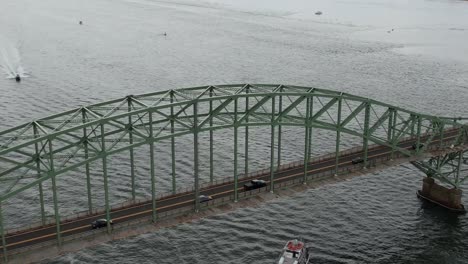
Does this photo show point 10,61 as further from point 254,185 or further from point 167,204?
point 254,185

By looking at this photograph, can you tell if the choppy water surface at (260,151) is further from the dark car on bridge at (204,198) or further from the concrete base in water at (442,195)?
the dark car on bridge at (204,198)

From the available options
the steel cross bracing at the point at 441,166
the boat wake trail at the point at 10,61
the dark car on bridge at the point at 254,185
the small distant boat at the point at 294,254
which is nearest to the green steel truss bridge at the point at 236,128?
the steel cross bracing at the point at 441,166

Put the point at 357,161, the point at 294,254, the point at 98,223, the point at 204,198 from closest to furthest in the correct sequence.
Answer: the point at 98,223, the point at 294,254, the point at 204,198, the point at 357,161

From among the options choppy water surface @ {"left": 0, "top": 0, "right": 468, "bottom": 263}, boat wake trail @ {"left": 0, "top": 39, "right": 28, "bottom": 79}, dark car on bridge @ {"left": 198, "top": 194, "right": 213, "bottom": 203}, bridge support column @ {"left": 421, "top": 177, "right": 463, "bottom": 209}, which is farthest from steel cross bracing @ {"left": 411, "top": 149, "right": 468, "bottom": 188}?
boat wake trail @ {"left": 0, "top": 39, "right": 28, "bottom": 79}

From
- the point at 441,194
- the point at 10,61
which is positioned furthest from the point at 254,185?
the point at 10,61

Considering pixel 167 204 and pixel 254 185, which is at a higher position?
pixel 254 185

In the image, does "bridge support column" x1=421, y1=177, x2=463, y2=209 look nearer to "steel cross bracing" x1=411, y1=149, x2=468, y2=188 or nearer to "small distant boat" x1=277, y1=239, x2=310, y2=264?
"steel cross bracing" x1=411, y1=149, x2=468, y2=188
